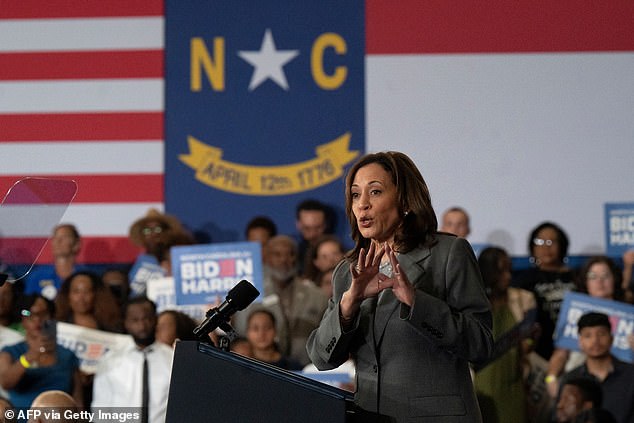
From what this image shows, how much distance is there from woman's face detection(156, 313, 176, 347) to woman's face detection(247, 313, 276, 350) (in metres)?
0.49

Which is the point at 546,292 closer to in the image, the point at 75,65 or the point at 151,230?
the point at 151,230

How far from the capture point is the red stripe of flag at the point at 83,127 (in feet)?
26.9

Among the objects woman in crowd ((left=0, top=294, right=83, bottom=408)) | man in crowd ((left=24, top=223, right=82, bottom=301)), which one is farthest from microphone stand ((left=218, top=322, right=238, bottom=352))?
man in crowd ((left=24, top=223, right=82, bottom=301))

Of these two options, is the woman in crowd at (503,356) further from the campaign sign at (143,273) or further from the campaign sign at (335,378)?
the campaign sign at (143,273)

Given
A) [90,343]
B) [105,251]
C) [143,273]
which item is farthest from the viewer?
[105,251]

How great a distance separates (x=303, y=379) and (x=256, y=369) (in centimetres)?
10

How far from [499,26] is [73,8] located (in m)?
3.22

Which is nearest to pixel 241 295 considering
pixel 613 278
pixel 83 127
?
pixel 613 278

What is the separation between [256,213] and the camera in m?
8.12

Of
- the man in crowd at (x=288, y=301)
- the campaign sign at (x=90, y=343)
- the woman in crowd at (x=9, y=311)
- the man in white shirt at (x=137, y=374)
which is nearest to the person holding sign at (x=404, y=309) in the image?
the man in white shirt at (x=137, y=374)

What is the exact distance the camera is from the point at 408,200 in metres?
2.53

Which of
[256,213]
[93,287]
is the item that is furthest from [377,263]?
[256,213]

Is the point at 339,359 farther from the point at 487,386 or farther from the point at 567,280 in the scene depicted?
the point at 567,280

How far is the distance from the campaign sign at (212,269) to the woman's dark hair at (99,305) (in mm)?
502
